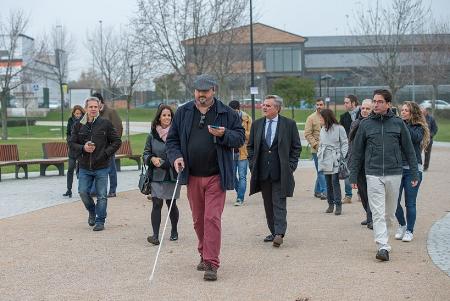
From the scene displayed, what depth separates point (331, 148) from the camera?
12.1m

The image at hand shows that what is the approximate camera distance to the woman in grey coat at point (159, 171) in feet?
30.6

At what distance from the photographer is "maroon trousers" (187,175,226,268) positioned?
739 cm

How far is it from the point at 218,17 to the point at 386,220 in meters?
22.1

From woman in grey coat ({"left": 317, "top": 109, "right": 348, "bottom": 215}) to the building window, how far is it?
6888 centimetres

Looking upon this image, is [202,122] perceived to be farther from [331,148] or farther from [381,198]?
[331,148]

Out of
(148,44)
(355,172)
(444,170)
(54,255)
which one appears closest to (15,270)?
(54,255)

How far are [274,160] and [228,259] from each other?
1472 mm

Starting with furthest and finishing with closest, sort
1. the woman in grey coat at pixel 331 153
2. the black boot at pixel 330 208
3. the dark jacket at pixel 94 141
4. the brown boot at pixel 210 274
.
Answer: the black boot at pixel 330 208 → the woman in grey coat at pixel 331 153 → the dark jacket at pixel 94 141 → the brown boot at pixel 210 274

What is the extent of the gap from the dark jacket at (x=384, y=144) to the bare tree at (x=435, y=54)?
37.3 meters

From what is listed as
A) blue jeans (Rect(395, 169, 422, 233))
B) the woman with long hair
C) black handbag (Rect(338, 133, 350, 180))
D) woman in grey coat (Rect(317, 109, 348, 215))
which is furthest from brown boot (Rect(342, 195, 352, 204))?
blue jeans (Rect(395, 169, 422, 233))

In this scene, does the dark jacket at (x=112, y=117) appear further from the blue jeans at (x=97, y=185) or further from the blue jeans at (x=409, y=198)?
the blue jeans at (x=409, y=198)

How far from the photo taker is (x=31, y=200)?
46.8 feet

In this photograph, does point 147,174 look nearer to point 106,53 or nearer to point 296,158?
point 296,158

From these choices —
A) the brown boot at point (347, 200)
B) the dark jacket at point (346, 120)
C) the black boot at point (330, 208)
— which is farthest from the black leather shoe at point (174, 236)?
the dark jacket at point (346, 120)
